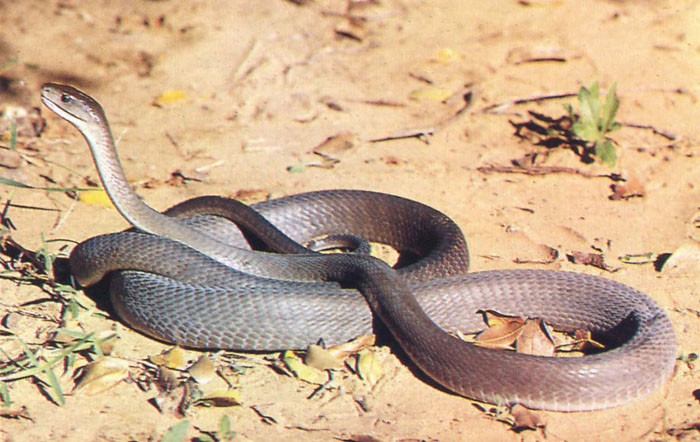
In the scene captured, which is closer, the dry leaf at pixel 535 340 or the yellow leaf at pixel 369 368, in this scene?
the yellow leaf at pixel 369 368

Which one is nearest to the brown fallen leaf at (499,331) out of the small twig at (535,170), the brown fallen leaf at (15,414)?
the small twig at (535,170)

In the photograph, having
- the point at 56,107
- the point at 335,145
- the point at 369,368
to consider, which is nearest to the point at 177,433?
the point at 369,368

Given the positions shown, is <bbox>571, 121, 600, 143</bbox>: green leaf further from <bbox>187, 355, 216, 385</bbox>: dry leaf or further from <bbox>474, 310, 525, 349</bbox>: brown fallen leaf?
<bbox>187, 355, 216, 385</bbox>: dry leaf

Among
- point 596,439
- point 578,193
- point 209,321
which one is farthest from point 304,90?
point 596,439

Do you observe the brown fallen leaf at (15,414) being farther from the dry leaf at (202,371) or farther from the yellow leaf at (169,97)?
the yellow leaf at (169,97)

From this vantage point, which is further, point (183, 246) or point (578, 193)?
point (578, 193)

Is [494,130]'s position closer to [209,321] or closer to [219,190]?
[219,190]
